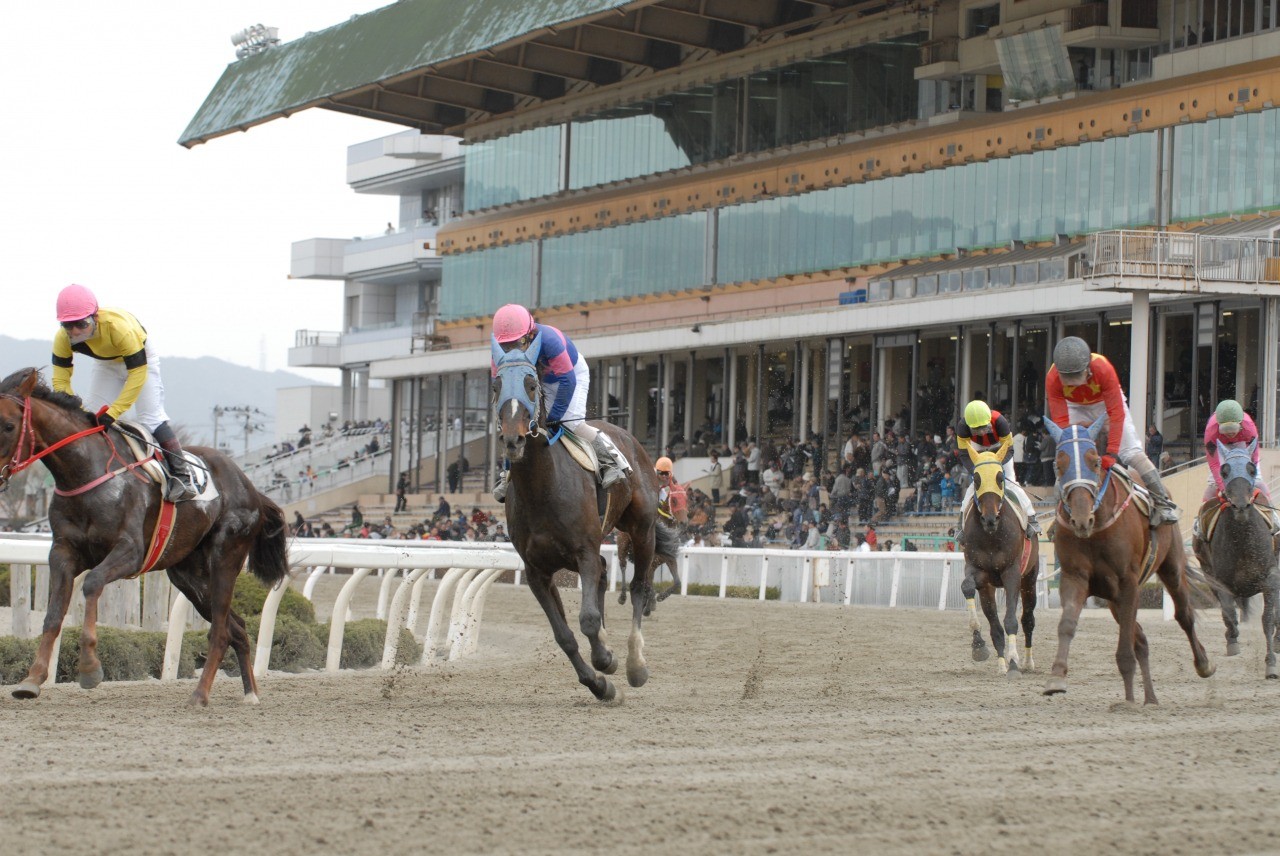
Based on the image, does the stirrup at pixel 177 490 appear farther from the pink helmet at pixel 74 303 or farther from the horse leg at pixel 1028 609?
the horse leg at pixel 1028 609

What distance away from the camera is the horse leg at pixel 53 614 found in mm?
7395

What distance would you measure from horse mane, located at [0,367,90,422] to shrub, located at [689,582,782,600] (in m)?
15.5

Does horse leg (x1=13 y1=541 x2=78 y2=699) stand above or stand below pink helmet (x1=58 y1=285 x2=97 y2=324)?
below

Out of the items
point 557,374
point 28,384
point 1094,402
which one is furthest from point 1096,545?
point 28,384

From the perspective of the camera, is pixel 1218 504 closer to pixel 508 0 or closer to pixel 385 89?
pixel 508 0

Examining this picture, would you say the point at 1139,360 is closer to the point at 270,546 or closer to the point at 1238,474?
the point at 1238,474

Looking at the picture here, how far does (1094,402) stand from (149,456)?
15.1 feet

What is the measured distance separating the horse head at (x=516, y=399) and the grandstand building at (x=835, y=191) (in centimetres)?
1786

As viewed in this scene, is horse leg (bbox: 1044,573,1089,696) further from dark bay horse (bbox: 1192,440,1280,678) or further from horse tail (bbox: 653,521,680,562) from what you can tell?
dark bay horse (bbox: 1192,440,1280,678)

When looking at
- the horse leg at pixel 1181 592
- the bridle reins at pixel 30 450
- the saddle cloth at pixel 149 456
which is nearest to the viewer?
the bridle reins at pixel 30 450

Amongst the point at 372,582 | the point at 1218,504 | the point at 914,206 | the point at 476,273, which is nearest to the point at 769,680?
the point at 1218,504

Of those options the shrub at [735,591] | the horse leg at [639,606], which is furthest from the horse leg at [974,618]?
the shrub at [735,591]

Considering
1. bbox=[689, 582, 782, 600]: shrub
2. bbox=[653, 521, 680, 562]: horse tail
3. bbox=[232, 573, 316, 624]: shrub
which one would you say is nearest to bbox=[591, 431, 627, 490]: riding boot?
bbox=[653, 521, 680, 562]: horse tail

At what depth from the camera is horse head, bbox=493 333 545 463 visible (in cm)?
794
